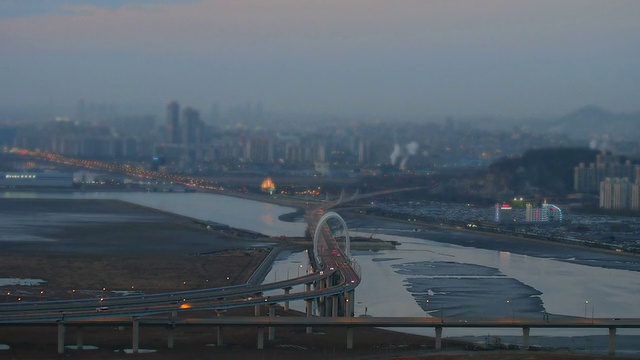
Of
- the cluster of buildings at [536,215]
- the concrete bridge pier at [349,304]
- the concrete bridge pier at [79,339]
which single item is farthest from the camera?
the cluster of buildings at [536,215]

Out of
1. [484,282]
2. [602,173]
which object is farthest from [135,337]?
[602,173]

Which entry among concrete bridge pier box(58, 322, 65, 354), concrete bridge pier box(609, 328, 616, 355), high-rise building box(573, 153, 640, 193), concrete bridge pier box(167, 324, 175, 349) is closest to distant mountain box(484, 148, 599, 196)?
high-rise building box(573, 153, 640, 193)

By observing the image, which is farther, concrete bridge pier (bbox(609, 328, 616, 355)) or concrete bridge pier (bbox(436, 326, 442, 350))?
concrete bridge pier (bbox(436, 326, 442, 350))

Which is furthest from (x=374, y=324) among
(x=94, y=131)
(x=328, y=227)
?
(x=94, y=131)

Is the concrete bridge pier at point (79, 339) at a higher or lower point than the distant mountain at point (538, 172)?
lower

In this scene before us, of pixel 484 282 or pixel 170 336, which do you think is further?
pixel 484 282

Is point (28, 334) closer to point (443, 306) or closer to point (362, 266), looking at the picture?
point (443, 306)

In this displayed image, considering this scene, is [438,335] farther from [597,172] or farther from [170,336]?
[597,172]

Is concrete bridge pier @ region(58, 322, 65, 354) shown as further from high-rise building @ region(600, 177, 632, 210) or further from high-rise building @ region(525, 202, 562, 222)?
high-rise building @ region(600, 177, 632, 210)

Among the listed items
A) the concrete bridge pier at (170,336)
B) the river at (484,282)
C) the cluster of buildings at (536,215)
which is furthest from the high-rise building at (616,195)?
the concrete bridge pier at (170,336)

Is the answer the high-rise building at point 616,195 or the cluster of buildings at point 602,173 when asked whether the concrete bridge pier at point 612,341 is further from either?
the cluster of buildings at point 602,173

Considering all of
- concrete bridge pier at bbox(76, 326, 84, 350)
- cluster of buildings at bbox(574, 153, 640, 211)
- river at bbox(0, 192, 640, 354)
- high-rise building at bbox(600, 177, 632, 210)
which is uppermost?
cluster of buildings at bbox(574, 153, 640, 211)
